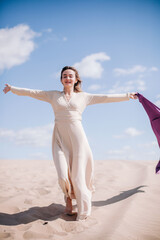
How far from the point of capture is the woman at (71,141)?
13.9 feet

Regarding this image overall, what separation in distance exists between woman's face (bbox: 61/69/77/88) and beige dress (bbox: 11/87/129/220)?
22cm

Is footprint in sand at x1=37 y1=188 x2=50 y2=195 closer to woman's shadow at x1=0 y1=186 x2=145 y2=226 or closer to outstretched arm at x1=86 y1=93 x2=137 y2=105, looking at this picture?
woman's shadow at x1=0 y1=186 x2=145 y2=226

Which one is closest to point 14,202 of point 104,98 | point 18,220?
point 18,220

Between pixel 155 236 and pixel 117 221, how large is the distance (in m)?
0.76

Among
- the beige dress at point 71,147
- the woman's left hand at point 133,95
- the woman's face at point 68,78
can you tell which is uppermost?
the woman's face at point 68,78

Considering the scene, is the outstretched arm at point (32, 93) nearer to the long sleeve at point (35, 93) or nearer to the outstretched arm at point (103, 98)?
the long sleeve at point (35, 93)

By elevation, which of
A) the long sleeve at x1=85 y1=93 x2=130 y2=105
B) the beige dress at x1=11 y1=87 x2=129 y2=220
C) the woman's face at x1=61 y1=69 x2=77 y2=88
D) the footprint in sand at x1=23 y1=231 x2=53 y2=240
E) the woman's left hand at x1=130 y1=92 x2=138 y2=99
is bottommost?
the footprint in sand at x1=23 y1=231 x2=53 y2=240

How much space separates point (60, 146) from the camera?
4.55 metres

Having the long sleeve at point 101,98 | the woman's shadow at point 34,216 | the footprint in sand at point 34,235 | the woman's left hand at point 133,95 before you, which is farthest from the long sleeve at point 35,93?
the footprint in sand at point 34,235

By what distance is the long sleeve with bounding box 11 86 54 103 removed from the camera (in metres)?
4.76

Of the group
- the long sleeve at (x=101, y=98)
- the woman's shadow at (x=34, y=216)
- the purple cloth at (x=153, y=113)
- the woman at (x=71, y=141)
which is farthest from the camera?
the purple cloth at (x=153, y=113)

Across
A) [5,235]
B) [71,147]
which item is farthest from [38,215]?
[71,147]

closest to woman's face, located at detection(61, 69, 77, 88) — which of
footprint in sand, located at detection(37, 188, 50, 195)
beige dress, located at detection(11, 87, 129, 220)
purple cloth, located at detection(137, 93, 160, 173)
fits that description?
beige dress, located at detection(11, 87, 129, 220)

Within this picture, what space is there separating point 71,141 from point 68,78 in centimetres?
136
